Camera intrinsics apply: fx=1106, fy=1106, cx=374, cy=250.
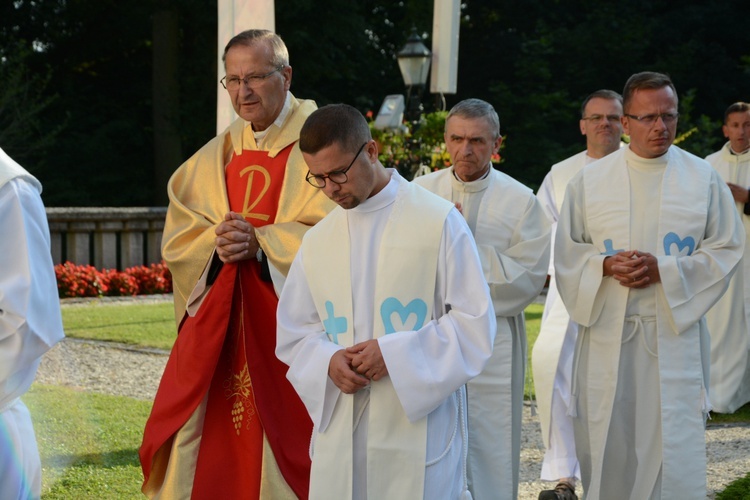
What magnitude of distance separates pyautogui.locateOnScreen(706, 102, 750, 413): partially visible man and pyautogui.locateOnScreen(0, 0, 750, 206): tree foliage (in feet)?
43.8

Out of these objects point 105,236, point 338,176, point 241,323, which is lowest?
point 105,236

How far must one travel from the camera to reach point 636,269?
5.26m

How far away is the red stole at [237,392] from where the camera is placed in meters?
4.90

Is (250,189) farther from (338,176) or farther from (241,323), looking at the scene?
(338,176)

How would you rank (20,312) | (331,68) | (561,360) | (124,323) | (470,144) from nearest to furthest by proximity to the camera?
(20,312)
(470,144)
(561,360)
(124,323)
(331,68)

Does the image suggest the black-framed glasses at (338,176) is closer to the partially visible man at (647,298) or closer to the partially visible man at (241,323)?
the partially visible man at (241,323)

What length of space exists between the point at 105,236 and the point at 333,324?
42.8 ft

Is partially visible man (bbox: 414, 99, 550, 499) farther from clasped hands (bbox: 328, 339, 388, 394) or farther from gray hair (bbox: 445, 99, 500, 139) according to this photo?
clasped hands (bbox: 328, 339, 388, 394)

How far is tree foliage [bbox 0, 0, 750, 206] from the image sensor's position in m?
23.5

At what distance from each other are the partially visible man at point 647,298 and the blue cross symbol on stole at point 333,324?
76.9 inches

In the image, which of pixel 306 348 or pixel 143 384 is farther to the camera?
pixel 143 384

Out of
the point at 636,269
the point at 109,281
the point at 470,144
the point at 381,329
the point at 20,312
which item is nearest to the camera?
the point at 20,312

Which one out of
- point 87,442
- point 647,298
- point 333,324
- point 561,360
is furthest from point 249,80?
point 87,442

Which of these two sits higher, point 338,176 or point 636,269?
point 338,176
